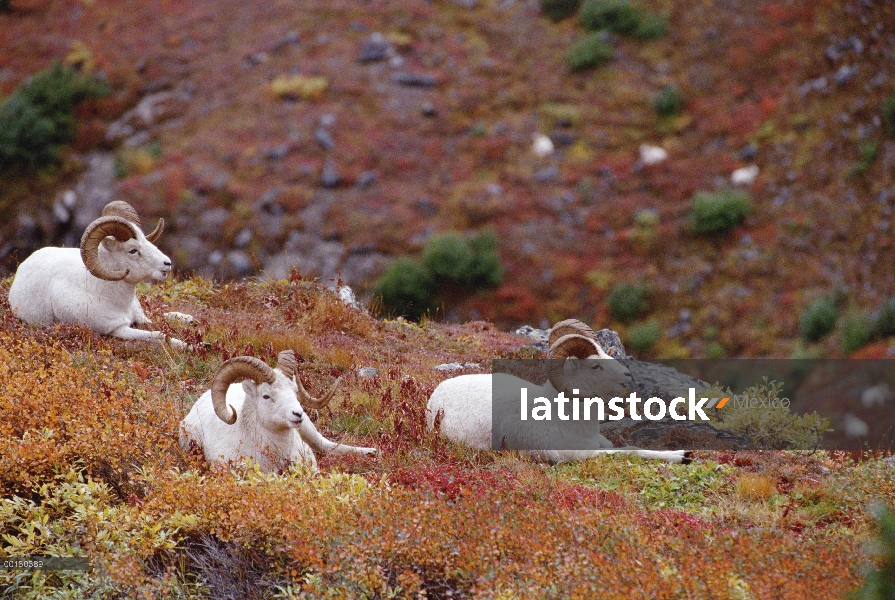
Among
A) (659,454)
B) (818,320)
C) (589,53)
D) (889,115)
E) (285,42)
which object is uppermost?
(659,454)

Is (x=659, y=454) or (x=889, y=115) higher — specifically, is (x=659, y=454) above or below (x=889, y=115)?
above

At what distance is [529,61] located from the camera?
4309cm

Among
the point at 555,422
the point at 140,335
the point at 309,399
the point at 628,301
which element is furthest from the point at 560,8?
the point at 309,399

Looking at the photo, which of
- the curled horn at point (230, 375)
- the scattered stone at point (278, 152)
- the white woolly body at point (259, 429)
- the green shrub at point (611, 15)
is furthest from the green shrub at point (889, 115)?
the curled horn at point (230, 375)

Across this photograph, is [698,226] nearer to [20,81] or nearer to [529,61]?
[529,61]

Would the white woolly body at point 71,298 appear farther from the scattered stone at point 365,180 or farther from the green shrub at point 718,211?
the scattered stone at point 365,180

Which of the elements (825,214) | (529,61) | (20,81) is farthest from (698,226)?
(20,81)

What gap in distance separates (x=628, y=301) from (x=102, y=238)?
23610mm

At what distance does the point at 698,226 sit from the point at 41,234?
2542cm

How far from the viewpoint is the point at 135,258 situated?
1149cm

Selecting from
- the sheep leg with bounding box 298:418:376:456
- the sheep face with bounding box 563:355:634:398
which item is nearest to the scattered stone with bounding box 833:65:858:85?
the sheep face with bounding box 563:355:634:398

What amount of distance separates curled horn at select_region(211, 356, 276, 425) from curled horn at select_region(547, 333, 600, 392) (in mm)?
3392

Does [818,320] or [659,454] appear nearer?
[659,454]

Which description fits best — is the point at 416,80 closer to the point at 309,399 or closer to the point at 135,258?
the point at 135,258
